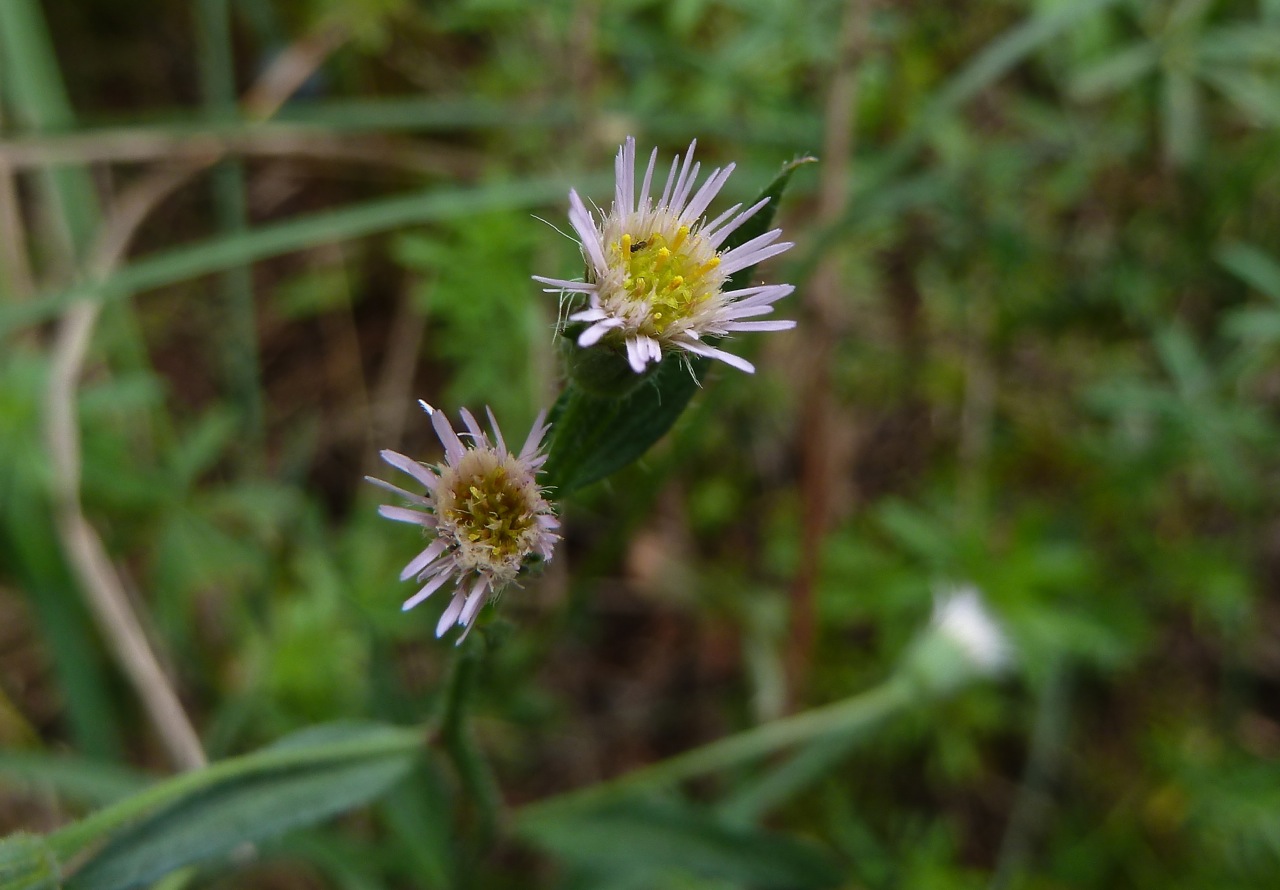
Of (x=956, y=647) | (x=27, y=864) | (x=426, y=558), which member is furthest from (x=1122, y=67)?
(x=27, y=864)

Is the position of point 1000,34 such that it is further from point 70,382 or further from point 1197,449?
point 70,382

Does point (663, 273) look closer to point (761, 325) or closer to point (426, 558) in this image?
point (761, 325)

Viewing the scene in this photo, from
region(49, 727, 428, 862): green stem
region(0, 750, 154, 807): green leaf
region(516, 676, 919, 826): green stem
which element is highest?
region(0, 750, 154, 807): green leaf

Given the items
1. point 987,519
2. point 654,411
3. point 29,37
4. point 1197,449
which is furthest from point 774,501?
point 29,37

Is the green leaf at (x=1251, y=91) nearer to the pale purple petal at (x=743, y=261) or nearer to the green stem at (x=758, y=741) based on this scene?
the green stem at (x=758, y=741)

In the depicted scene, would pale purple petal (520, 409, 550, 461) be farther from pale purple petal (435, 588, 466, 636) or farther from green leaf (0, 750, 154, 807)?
green leaf (0, 750, 154, 807)

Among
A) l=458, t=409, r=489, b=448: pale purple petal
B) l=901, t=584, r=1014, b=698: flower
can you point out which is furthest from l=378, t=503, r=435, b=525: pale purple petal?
l=901, t=584, r=1014, b=698: flower
